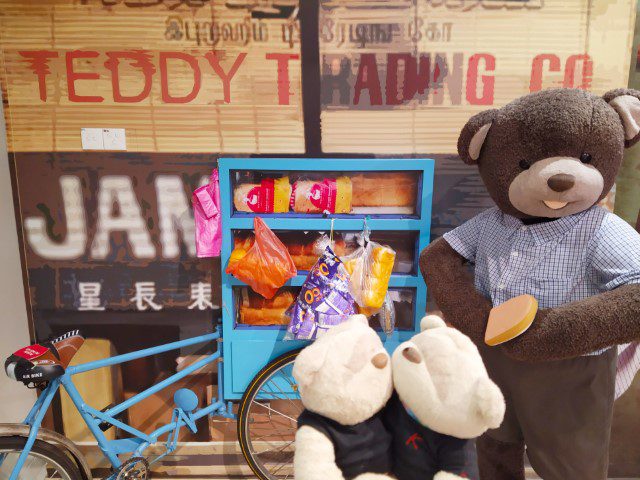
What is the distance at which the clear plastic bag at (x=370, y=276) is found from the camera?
1.99m

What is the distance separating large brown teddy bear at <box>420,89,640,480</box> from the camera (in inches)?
56.2

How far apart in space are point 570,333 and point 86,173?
2189mm

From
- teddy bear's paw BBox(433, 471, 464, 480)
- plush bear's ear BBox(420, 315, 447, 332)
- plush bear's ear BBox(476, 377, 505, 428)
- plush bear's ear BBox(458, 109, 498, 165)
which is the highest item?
plush bear's ear BBox(458, 109, 498, 165)

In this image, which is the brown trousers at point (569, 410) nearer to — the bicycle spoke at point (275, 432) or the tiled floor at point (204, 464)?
the bicycle spoke at point (275, 432)

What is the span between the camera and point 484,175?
1.69 metres

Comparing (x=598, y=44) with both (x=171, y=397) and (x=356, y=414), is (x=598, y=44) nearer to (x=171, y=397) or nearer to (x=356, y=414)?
(x=356, y=414)

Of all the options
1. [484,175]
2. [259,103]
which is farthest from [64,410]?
[484,175]

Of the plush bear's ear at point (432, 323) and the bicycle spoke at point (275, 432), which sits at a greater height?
the plush bear's ear at point (432, 323)

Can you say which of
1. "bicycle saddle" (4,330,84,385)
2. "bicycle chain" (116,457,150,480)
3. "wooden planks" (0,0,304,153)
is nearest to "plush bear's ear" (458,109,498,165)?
"wooden planks" (0,0,304,153)

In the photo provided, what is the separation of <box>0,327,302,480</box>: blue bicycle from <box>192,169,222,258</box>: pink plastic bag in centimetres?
46

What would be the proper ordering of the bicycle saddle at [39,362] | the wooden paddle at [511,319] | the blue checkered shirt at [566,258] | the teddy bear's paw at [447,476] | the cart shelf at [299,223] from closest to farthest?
the teddy bear's paw at [447,476], the wooden paddle at [511,319], the blue checkered shirt at [566,258], the bicycle saddle at [39,362], the cart shelf at [299,223]

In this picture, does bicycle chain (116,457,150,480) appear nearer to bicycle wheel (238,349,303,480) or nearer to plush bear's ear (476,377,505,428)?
bicycle wheel (238,349,303,480)

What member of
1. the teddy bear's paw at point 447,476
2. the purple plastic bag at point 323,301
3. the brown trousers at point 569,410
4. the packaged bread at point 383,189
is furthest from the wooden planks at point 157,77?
the teddy bear's paw at point 447,476

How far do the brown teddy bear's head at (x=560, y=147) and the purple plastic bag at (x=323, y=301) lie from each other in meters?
0.76
